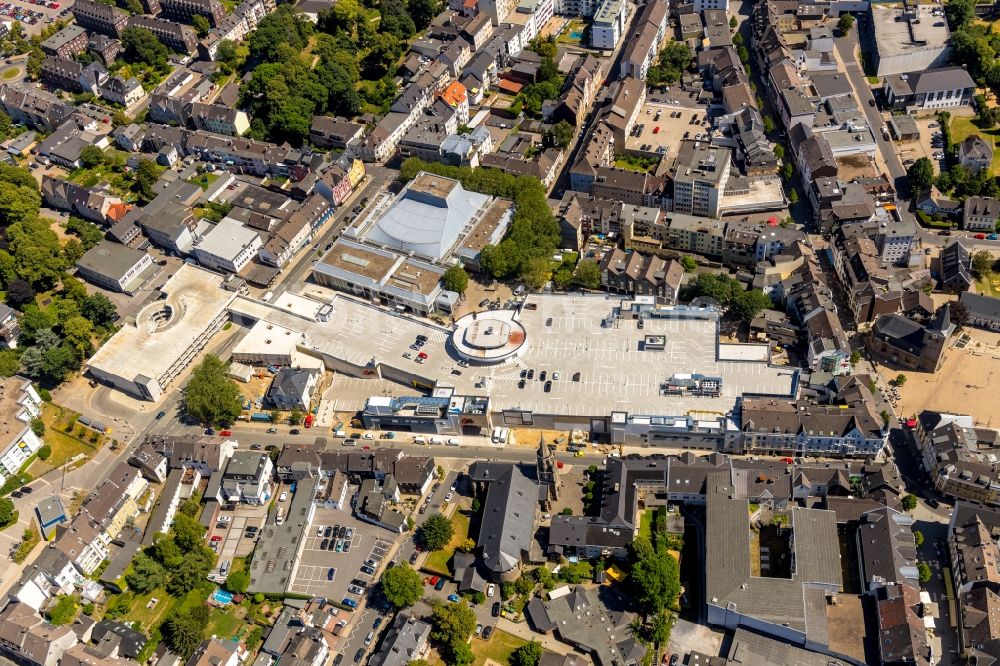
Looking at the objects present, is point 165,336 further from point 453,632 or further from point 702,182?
point 702,182

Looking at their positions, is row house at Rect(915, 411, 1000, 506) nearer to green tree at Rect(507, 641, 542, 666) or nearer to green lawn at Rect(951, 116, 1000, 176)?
green tree at Rect(507, 641, 542, 666)

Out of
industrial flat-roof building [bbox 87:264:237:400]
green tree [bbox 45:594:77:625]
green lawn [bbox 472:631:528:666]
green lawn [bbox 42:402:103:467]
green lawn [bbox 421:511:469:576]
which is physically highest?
industrial flat-roof building [bbox 87:264:237:400]

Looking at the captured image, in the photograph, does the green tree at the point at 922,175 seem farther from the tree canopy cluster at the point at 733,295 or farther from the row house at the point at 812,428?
the row house at the point at 812,428

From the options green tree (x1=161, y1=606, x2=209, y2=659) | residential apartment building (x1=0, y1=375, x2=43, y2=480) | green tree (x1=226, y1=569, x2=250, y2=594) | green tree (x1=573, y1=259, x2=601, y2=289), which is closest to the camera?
green tree (x1=161, y1=606, x2=209, y2=659)

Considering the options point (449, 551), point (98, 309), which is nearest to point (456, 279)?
point (449, 551)

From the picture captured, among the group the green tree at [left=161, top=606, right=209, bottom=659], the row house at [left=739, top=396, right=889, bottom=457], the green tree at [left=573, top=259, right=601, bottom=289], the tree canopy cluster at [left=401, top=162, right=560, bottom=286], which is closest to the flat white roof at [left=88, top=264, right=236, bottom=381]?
the green tree at [left=161, top=606, right=209, bottom=659]

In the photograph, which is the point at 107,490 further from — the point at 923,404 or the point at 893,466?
the point at 923,404

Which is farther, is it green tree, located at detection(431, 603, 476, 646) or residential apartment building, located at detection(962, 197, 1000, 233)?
residential apartment building, located at detection(962, 197, 1000, 233)
